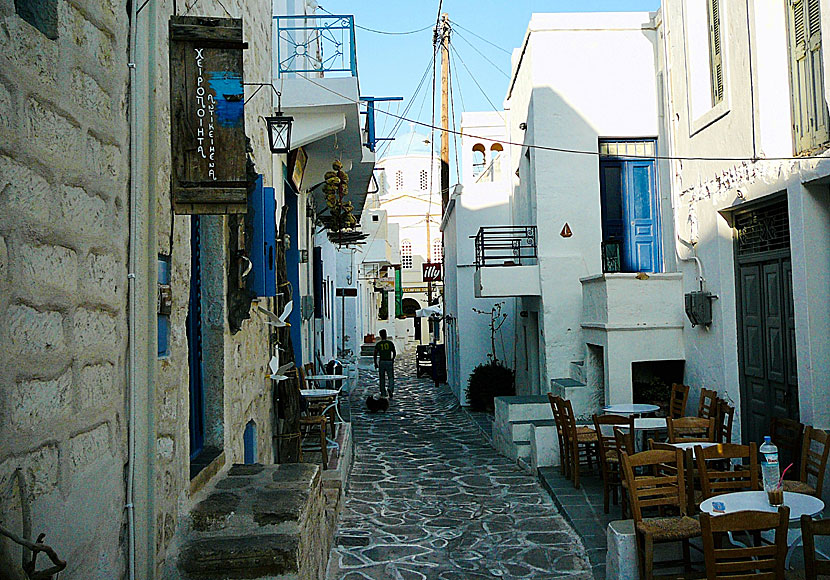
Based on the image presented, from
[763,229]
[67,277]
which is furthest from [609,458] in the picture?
[67,277]

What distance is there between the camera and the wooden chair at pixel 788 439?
650cm

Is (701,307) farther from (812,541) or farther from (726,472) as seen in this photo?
(812,541)

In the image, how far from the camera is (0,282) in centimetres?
225

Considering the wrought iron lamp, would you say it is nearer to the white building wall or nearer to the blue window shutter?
the white building wall

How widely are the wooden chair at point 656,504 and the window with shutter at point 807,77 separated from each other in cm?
315

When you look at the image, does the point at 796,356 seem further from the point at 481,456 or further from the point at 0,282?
the point at 0,282

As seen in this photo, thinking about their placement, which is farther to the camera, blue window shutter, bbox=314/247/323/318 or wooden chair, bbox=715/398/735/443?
blue window shutter, bbox=314/247/323/318

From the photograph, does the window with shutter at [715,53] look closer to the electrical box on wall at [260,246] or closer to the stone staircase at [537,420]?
the stone staircase at [537,420]

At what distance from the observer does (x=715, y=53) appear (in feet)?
28.1

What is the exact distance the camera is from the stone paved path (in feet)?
21.4

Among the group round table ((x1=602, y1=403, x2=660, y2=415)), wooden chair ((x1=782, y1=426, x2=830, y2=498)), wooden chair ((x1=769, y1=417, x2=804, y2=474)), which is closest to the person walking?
round table ((x1=602, y1=403, x2=660, y2=415))

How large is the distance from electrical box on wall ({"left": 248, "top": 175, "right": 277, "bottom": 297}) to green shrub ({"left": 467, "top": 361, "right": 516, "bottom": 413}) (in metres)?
10.5

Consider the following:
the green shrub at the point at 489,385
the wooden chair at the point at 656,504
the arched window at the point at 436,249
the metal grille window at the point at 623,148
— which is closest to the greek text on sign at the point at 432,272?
the arched window at the point at 436,249

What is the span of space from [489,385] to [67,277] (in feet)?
46.6
